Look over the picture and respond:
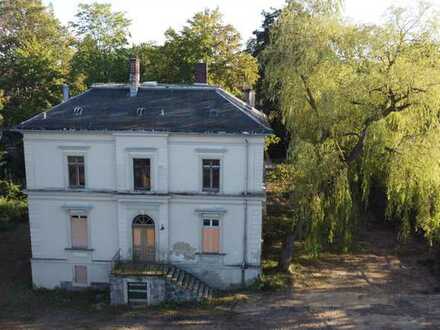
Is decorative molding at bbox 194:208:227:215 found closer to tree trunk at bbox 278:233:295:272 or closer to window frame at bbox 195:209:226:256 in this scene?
window frame at bbox 195:209:226:256

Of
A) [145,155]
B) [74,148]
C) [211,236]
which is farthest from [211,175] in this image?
[74,148]

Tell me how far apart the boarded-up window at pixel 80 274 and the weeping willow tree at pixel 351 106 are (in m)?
10.3

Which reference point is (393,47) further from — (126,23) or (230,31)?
(126,23)

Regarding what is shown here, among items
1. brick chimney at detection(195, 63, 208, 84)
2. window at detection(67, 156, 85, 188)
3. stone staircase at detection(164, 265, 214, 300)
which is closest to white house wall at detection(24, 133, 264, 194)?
window at detection(67, 156, 85, 188)

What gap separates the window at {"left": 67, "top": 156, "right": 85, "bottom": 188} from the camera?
21.0 m

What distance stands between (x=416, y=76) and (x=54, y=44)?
41.7m

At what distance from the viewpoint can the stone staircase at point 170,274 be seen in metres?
20.2

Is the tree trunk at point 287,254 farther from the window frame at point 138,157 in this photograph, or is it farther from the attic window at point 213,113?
the window frame at point 138,157

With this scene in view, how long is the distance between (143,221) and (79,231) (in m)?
3.09

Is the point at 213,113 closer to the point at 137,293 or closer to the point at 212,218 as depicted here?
the point at 212,218

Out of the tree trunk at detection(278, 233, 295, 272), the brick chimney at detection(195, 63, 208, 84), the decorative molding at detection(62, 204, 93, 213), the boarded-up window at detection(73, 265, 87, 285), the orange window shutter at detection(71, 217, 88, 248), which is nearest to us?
the decorative molding at detection(62, 204, 93, 213)

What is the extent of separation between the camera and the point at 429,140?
63.5 ft

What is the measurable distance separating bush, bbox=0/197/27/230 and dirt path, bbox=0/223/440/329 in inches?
352

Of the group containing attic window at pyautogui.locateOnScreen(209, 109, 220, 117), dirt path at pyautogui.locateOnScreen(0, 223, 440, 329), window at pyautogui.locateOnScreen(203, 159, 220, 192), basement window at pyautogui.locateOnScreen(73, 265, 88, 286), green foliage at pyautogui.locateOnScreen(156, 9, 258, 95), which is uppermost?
green foliage at pyautogui.locateOnScreen(156, 9, 258, 95)
